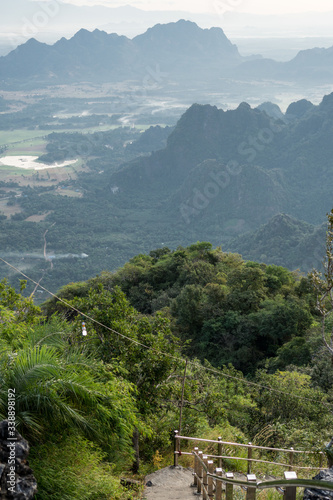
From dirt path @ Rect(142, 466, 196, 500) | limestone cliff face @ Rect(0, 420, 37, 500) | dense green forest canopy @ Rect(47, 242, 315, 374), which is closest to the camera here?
limestone cliff face @ Rect(0, 420, 37, 500)

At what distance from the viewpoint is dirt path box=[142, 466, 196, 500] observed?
18.7 ft

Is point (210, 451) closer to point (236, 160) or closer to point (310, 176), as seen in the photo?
point (310, 176)

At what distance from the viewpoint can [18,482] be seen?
4215 mm

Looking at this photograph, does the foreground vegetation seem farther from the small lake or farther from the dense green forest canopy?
the small lake

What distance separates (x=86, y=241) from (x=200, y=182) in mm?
31998

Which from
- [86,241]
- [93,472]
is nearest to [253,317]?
[93,472]

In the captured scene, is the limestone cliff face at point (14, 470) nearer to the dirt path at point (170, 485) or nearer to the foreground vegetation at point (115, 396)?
the foreground vegetation at point (115, 396)

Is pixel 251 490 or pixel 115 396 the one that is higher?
pixel 251 490

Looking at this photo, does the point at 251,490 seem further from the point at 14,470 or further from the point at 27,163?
the point at 27,163

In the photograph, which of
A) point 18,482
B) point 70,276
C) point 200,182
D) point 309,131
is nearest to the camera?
point 18,482

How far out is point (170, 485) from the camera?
20.3 ft

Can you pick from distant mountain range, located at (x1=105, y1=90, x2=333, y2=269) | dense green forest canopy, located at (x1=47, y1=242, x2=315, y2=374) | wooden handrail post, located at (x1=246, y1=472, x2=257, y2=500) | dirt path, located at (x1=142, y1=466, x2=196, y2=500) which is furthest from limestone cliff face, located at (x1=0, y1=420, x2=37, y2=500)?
distant mountain range, located at (x1=105, y1=90, x2=333, y2=269)

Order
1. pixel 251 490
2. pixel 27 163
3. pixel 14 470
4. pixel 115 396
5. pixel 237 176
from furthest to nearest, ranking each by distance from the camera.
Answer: pixel 27 163
pixel 237 176
pixel 115 396
pixel 14 470
pixel 251 490

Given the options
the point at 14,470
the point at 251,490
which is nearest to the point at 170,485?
the point at 14,470
